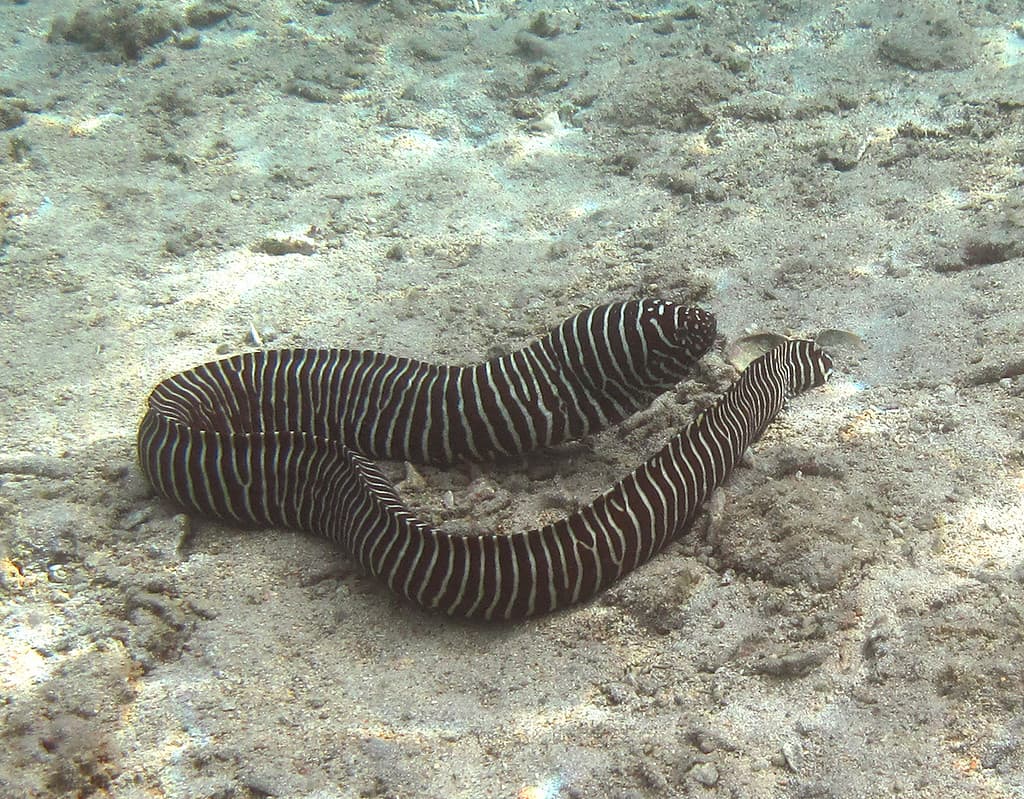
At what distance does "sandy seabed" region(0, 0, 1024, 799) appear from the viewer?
2.66 metres

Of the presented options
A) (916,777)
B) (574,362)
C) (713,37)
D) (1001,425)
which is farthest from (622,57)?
(916,777)

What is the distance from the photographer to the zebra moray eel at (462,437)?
3238mm

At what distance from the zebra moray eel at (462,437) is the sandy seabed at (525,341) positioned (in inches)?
7.0

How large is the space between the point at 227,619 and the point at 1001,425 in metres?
3.63

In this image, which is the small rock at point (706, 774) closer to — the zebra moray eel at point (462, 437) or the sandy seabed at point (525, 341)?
the sandy seabed at point (525, 341)

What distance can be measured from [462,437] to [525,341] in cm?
118

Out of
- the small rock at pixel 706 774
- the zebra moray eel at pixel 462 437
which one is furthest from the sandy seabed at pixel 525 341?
the zebra moray eel at pixel 462 437

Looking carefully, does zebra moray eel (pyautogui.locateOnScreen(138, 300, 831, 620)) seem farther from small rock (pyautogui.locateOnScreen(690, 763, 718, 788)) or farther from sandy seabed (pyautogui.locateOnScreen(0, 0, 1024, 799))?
small rock (pyautogui.locateOnScreen(690, 763, 718, 788))

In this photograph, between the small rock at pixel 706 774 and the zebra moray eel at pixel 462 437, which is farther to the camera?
the zebra moray eel at pixel 462 437

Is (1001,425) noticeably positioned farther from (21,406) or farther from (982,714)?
(21,406)

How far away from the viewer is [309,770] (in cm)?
267

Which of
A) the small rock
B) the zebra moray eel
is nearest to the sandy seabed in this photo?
the small rock

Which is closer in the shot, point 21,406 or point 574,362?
point 574,362

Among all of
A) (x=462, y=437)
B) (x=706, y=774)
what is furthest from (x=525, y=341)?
(x=706, y=774)
